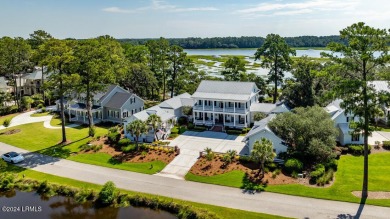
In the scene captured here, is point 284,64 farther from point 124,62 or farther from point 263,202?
point 263,202

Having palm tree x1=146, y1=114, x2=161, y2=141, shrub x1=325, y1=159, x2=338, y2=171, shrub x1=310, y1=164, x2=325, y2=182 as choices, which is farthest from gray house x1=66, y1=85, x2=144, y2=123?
shrub x1=325, y1=159, x2=338, y2=171

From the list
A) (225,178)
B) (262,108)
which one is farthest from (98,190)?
(262,108)

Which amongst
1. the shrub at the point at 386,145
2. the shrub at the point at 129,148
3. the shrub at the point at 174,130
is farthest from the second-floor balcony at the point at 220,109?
the shrub at the point at 386,145

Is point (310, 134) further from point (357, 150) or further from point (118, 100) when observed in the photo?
point (118, 100)

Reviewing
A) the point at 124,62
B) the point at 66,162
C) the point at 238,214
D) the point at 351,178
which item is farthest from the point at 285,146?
the point at 124,62

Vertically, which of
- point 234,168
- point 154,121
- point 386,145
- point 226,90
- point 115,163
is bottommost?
point 115,163

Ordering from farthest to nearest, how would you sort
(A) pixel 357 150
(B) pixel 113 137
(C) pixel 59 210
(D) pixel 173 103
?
(D) pixel 173 103, (B) pixel 113 137, (A) pixel 357 150, (C) pixel 59 210
